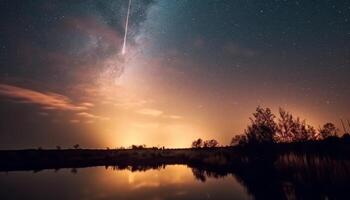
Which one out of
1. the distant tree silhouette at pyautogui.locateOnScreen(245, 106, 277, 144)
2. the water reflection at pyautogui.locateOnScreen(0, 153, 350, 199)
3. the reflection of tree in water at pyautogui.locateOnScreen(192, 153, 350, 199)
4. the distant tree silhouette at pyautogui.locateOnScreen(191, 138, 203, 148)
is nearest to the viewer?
the reflection of tree in water at pyautogui.locateOnScreen(192, 153, 350, 199)

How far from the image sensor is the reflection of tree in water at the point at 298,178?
2039 cm

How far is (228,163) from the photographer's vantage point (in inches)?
1849

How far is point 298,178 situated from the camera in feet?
87.5

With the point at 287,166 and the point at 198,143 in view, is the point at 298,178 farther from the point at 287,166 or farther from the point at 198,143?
the point at 198,143

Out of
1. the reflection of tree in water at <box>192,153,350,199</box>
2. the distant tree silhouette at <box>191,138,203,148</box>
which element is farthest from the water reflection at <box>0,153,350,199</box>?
the distant tree silhouette at <box>191,138,203,148</box>

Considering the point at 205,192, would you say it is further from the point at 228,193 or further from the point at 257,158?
the point at 257,158

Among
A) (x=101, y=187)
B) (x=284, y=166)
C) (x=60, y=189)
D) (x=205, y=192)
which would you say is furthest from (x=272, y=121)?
(x=60, y=189)

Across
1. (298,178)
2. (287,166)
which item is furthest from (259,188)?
(287,166)

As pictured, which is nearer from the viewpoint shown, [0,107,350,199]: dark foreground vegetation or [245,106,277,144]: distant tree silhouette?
[0,107,350,199]: dark foreground vegetation

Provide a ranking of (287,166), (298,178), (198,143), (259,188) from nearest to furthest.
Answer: (259,188) → (298,178) → (287,166) → (198,143)

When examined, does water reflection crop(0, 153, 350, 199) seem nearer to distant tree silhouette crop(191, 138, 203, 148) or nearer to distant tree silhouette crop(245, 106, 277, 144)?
distant tree silhouette crop(245, 106, 277, 144)

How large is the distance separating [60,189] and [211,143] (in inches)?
5143

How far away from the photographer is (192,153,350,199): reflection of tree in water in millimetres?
20391

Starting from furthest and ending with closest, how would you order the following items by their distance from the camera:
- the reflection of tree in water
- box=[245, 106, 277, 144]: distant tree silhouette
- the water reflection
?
box=[245, 106, 277, 144]: distant tree silhouette, the water reflection, the reflection of tree in water
